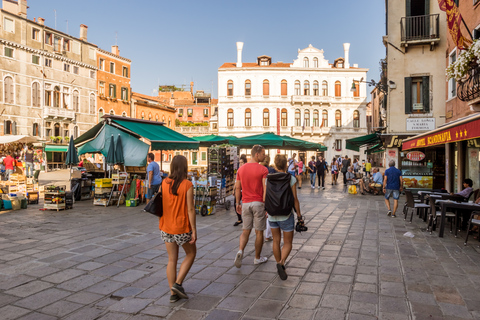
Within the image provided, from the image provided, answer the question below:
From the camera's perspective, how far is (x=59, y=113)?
37469 millimetres

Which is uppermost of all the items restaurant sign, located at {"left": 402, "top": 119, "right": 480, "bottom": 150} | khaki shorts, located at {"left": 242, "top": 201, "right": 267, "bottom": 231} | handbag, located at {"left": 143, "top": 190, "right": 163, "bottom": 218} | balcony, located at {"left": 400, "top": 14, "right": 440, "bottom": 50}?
balcony, located at {"left": 400, "top": 14, "right": 440, "bottom": 50}

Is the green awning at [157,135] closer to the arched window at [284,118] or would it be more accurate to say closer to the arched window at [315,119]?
the arched window at [284,118]

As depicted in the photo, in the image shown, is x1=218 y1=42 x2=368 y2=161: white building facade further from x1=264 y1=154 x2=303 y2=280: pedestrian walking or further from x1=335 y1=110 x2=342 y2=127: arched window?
x1=264 y1=154 x2=303 y2=280: pedestrian walking

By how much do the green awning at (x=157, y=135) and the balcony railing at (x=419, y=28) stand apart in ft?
36.4

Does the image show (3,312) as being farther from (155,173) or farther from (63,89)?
(63,89)

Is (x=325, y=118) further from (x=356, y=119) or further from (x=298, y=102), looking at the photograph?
(x=298, y=102)

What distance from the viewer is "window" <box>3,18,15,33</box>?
32438 mm

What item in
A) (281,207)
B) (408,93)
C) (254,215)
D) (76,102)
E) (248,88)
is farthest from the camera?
(248,88)

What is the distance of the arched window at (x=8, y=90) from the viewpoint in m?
32.6

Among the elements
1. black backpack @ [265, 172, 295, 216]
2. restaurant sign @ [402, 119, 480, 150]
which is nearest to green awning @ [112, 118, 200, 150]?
restaurant sign @ [402, 119, 480, 150]

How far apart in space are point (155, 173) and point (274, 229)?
633 cm

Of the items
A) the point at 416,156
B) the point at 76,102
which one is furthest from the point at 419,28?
the point at 76,102

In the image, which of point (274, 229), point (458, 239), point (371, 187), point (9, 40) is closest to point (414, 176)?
point (371, 187)

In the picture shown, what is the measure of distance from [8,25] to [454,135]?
37.1 metres
